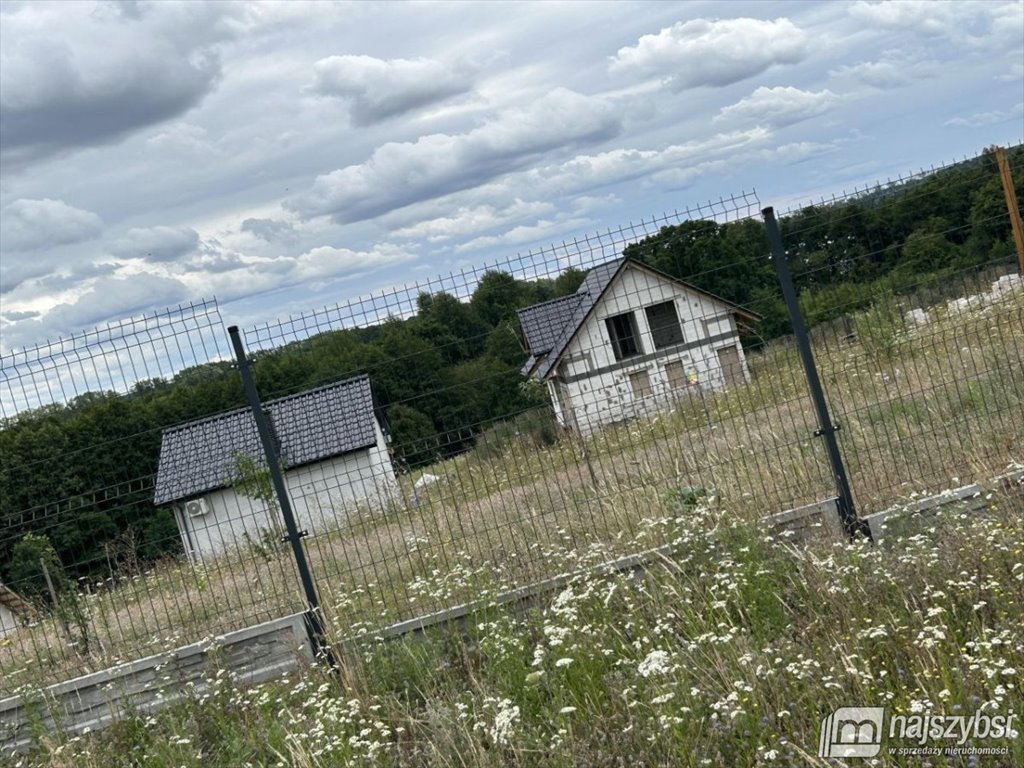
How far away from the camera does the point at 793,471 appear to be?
25.5ft

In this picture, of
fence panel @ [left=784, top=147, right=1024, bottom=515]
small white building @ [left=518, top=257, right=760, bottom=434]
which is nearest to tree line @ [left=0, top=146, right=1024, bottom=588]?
fence panel @ [left=784, top=147, right=1024, bottom=515]

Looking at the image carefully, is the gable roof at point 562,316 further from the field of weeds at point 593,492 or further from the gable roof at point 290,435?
the gable roof at point 290,435

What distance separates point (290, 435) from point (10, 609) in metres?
3.00

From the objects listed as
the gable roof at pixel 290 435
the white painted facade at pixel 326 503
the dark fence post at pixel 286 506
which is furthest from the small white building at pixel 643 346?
the dark fence post at pixel 286 506

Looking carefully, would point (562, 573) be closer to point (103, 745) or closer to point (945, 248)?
point (103, 745)

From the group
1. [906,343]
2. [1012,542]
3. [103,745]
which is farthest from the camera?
[906,343]

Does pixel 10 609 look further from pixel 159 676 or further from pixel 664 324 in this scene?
pixel 664 324

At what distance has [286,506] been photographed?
707 centimetres

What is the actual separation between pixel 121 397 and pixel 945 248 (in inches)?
248

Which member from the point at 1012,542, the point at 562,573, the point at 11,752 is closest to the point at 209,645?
the point at 11,752

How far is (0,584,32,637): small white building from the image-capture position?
25.3 ft

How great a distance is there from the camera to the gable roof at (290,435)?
8.77m

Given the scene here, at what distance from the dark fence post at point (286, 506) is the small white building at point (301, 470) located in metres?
0.19

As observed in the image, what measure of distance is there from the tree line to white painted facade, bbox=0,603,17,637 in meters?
0.33
